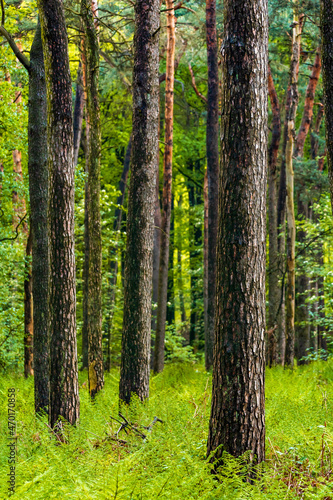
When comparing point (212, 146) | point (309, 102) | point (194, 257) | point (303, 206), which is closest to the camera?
point (212, 146)

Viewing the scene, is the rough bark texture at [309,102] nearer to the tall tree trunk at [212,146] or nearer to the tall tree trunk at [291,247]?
the tall tree trunk at [291,247]

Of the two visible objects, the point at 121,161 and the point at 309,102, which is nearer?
the point at 309,102

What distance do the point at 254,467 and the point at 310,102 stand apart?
618 inches

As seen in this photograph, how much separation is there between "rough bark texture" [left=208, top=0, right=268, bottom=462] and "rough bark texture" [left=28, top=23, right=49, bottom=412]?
4.43m

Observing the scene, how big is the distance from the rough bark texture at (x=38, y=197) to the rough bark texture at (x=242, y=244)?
174 inches

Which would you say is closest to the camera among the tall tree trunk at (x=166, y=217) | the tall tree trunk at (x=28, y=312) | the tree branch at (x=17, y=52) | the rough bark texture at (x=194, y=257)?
the tree branch at (x=17, y=52)

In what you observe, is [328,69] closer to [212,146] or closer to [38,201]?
[38,201]

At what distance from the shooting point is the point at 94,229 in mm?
9000

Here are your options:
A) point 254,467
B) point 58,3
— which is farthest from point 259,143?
point 58,3

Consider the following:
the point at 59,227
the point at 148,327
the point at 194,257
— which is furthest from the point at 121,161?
the point at 59,227

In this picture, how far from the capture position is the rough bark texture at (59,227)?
5930 millimetres

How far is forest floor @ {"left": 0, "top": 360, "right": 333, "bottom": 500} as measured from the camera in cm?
323

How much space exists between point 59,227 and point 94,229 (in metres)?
3.00

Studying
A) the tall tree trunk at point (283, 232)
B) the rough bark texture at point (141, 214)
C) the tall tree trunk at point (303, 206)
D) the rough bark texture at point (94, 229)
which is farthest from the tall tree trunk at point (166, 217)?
the rough bark texture at point (141, 214)
